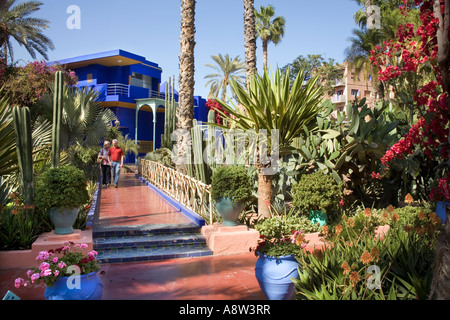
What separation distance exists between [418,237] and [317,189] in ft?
9.02

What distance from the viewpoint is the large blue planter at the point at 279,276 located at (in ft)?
14.0

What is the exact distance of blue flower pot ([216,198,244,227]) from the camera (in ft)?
22.4

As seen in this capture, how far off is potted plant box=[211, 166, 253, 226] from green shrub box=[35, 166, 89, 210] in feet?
7.19

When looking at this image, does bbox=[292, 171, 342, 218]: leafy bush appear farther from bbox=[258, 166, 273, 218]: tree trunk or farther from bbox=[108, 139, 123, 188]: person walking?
bbox=[108, 139, 123, 188]: person walking

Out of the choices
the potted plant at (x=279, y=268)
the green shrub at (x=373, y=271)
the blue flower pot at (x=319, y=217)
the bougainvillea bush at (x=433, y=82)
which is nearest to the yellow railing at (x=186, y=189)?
the blue flower pot at (x=319, y=217)

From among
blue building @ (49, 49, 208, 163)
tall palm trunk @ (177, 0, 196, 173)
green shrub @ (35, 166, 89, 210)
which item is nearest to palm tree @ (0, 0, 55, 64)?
blue building @ (49, 49, 208, 163)

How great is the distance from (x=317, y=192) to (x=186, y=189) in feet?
10.8

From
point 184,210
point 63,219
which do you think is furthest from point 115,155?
point 63,219

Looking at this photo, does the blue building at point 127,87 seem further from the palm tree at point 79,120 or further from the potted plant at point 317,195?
the potted plant at point 317,195

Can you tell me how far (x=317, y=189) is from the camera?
7477 millimetres

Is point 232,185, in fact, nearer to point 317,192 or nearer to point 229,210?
point 229,210

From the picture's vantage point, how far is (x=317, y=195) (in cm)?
741

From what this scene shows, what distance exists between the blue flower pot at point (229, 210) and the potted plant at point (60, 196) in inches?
88.1
